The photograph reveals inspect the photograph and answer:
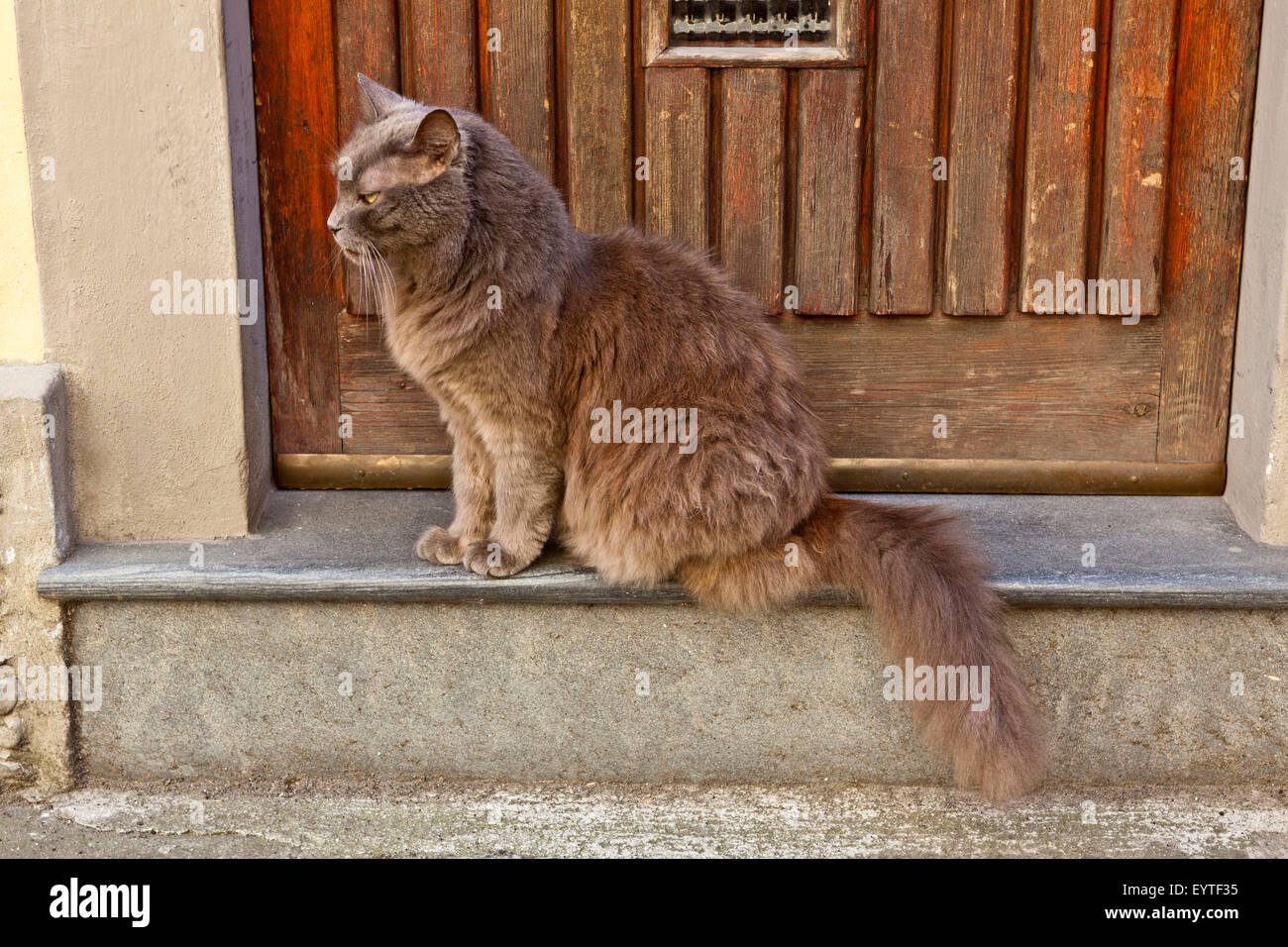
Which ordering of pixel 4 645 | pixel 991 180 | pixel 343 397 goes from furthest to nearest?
1. pixel 343 397
2. pixel 991 180
3. pixel 4 645

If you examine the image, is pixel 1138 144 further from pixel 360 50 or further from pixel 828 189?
pixel 360 50

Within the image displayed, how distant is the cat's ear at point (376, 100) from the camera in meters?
2.67

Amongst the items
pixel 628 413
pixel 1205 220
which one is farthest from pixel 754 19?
pixel 1205 220

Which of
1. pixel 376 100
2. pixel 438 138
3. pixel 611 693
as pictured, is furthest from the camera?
pixel 611 693

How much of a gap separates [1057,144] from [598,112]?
1.16 meters

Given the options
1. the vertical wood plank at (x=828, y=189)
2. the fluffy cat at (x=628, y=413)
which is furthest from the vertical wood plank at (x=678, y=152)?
the fluffy cat at (x=628, y=413)

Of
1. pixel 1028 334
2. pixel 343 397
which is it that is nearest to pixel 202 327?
pixel 343 397

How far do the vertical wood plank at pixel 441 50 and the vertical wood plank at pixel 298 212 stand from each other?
205 millimetres

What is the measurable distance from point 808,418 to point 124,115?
5.66 feet

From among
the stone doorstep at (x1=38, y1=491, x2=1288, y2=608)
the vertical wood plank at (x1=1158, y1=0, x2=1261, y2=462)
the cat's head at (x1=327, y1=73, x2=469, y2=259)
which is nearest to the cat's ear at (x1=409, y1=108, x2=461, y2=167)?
the cat's head at (x1=327, y1=73, x2=469, y2=259)

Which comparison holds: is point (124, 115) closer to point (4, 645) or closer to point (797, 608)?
point (4, 645)

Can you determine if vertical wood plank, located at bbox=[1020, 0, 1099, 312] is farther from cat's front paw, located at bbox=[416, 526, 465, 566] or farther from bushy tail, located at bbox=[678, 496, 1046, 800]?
cat's front paw, located at bbox=[416, 526, 465, 566]

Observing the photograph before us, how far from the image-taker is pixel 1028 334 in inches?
126

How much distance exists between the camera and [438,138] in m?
2.50
